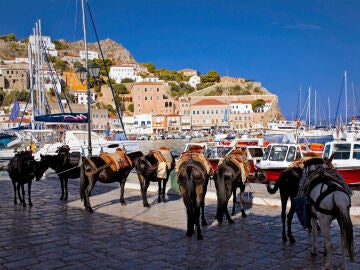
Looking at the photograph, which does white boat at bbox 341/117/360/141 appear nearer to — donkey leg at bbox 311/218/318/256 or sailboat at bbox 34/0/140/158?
sailboat at bbox 34/0/140/158

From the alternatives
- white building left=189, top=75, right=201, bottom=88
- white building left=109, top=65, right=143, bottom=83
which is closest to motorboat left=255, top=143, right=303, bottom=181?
white building left=109, top=65, right=143, bottom=83

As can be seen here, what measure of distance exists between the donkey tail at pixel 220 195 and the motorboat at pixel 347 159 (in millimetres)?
8621

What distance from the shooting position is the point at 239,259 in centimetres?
593

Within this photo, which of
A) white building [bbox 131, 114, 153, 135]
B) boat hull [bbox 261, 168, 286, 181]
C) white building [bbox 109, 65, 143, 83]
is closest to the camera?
boat hull [bbox 261, 168, 286, 181]

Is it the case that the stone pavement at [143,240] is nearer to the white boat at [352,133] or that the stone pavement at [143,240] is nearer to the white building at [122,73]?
the white boat at [352,133]

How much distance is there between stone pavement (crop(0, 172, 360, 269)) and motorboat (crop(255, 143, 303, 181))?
7118 millimetres

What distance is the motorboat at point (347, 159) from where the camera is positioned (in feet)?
50.5

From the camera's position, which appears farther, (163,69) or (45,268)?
(163,69)

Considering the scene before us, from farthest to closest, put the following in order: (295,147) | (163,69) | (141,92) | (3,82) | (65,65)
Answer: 1. (163,69)
2. (65,65)
3. (3,82)
4. (141,92)
5. (295,147)

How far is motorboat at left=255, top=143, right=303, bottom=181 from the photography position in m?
17.2

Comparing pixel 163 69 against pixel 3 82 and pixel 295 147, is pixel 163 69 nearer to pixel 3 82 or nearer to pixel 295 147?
pixel 3 82

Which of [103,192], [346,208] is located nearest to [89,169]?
[103,192]

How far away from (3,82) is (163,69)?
78.5 metres

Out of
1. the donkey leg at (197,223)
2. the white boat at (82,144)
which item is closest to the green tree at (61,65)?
the white boat at (82,144)
